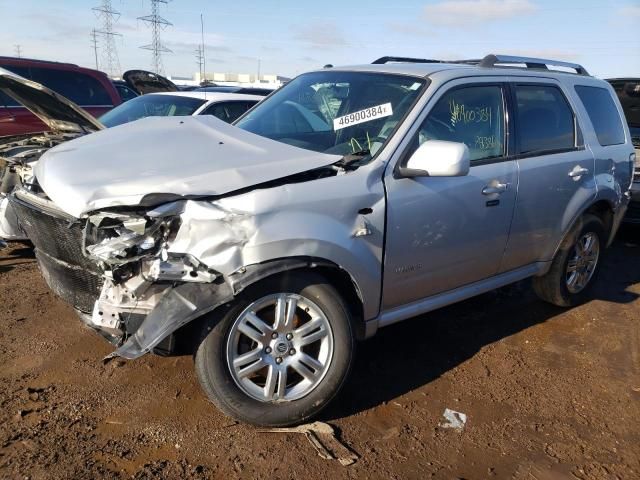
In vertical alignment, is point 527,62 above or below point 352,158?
above

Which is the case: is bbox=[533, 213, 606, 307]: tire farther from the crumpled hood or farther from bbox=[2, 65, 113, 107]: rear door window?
bbox=[2, 65, 113, 107]: rear door window

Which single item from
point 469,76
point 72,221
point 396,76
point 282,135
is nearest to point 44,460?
point 72,221

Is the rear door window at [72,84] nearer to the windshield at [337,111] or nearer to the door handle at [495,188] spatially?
the windshield at [337,111]

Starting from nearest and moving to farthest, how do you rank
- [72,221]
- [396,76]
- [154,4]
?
1. [72,221]
2. [396,76]
3. [154,4]

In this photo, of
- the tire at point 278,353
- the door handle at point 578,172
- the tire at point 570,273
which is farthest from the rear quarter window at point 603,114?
the tire at point 278,353

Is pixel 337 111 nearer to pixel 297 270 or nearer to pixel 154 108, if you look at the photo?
pixel 297 270

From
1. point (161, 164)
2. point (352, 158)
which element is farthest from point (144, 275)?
point (352, 158)

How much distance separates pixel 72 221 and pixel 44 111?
2969 millimetres

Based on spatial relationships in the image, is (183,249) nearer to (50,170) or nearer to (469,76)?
(50,170)

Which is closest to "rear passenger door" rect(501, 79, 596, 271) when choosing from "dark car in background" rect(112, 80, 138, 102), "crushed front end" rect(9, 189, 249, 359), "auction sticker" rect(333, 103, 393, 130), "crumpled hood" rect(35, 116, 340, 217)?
"auction sticker" rect(333, 103, 393, 130)

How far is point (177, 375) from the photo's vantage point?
11.1 ft

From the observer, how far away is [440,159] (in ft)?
9.79

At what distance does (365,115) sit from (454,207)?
2.60 feet

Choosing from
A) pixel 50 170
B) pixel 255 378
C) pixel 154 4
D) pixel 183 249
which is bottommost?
pixel 255 378
